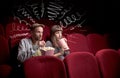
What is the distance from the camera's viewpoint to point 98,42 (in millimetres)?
1297

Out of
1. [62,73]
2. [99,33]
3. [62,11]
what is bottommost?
[62,73]

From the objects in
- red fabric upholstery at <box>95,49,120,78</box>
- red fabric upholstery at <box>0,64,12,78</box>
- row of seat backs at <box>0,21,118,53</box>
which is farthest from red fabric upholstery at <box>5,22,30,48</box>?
red fabric upholstery at <box>95,49,120,78</box>

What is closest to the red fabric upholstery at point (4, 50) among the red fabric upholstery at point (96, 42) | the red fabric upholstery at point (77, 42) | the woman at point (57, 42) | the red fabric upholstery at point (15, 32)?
the red fabric upholstery at point (15, 32)

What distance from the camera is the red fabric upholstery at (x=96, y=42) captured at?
1.28 meters

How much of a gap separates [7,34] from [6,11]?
17cm

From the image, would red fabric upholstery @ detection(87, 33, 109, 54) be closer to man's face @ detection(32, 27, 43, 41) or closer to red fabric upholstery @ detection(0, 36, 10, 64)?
man's face @ detection(32, 27, 43, 41)

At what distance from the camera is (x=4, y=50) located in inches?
42.9

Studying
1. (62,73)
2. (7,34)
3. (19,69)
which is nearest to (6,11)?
(7,34)

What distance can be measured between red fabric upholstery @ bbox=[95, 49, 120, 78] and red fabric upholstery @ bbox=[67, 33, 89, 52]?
0.23m

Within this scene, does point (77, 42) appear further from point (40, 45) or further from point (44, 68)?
point (44, 68)

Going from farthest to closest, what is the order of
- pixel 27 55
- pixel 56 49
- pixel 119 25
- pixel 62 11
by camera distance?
pixel 119 25 → pixel 62 11 → pixel 56 49 → pixel 27 55

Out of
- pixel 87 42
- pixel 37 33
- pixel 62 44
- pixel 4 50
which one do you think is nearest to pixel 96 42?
pixel 87 42

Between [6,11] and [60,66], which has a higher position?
[6,11]

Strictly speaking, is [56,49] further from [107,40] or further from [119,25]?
[119,25]
